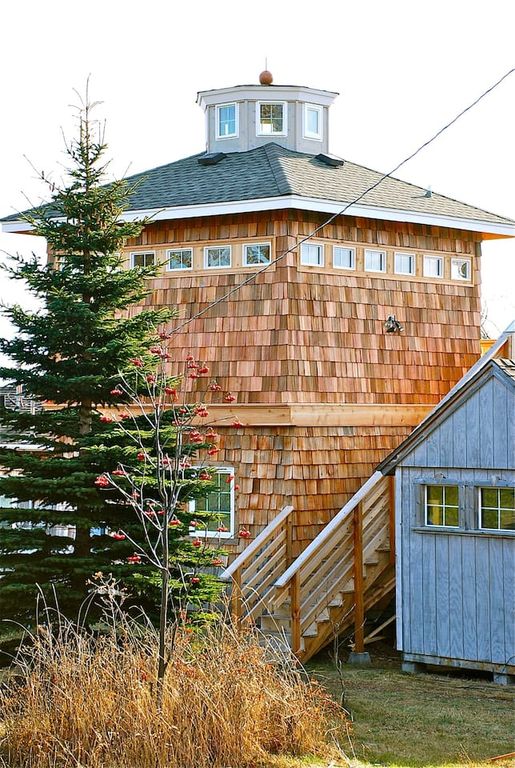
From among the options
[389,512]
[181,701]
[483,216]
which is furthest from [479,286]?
[181,701]

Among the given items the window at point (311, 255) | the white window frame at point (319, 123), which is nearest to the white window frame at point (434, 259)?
the window at point (311, 255)

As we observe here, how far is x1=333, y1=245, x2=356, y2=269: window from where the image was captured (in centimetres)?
1499

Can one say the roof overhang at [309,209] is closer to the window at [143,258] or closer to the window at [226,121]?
the window at [143,258]

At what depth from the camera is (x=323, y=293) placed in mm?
14766

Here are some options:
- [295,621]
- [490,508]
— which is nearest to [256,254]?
[490,508]

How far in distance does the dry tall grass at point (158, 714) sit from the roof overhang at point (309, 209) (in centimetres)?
633

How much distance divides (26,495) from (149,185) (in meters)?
6.68

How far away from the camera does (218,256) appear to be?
1509 cm

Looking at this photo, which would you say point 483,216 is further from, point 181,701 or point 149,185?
point 181,701

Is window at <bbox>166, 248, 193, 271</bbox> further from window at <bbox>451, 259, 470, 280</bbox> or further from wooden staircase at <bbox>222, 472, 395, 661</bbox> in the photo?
window at <bbox>451, 259, 470, 280</bbox>

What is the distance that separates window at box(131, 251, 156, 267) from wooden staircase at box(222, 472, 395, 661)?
408 centimetres

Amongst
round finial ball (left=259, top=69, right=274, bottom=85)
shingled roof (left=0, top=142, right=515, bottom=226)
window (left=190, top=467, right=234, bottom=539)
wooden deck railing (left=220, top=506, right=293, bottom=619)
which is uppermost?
round finial ball (left=259, top=69, right=274, bottom=85)

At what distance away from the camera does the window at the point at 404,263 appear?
619 inches

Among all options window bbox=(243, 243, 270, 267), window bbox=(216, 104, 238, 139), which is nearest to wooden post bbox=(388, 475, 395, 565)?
window bbox=(243, 243, 270, 267)
